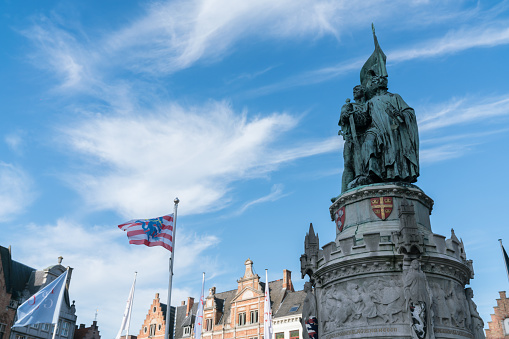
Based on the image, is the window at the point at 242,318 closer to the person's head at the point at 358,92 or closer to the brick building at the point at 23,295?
the brick building at the point at 23,295

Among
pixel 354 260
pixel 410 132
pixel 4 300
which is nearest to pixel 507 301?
pixel 410 132

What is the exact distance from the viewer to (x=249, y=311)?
1866 inches

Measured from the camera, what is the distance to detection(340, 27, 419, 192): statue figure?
15500mm

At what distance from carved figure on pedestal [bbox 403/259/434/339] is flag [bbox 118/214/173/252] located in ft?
36.2

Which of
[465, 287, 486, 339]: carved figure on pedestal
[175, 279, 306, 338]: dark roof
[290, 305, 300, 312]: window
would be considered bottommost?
[465, 287, 486, 339]: carved figure on pedestal

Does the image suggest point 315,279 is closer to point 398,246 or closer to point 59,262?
point 398,246

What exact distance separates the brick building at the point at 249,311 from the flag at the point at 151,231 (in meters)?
26.1

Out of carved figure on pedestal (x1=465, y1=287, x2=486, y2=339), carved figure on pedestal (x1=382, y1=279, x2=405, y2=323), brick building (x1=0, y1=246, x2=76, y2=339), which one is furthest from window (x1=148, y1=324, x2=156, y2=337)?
carved figure on pedestal (x1=382, y1=279, x2=405, y2=323)

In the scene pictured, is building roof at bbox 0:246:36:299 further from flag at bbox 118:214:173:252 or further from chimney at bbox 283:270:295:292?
flag at bbox 118:214:173:252

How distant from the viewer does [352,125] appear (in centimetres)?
1628

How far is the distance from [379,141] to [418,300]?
19.1 ft

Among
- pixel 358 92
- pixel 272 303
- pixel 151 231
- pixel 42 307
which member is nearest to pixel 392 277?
pixel 358 92

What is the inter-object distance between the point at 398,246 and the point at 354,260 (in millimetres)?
1295

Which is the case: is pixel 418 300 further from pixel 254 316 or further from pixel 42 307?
pixel 254 316
